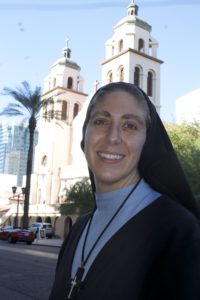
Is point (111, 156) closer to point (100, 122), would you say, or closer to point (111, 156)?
point (111, 156)

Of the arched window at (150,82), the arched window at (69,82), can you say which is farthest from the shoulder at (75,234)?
the arched window at (69,82)

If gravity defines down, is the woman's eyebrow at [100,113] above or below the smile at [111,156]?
above

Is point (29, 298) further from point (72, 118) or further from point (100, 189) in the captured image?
point (72, 118)

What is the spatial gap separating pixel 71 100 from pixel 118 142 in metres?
55.2

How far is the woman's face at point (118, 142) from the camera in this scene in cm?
175

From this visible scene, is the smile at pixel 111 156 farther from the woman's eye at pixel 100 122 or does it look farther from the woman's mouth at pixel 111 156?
the woman's eye at pixel 100 122

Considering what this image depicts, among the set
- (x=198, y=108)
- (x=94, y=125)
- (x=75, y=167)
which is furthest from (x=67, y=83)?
(x=94, y=125)

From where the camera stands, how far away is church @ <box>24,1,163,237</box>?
45469 mm

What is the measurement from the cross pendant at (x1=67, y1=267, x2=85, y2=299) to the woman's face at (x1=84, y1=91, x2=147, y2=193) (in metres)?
0.36

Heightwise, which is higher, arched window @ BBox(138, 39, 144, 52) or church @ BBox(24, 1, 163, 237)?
arched window @ BBox(138, 39, 144, 52)

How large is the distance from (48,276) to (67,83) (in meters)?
49.9

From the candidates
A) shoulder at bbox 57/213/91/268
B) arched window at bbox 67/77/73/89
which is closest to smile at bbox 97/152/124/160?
shoulder at bbox 57/213/91/268

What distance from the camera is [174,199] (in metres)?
1.65

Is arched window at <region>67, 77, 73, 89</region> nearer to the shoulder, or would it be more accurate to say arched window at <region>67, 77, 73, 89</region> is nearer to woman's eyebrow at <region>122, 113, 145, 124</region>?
the shoulder
